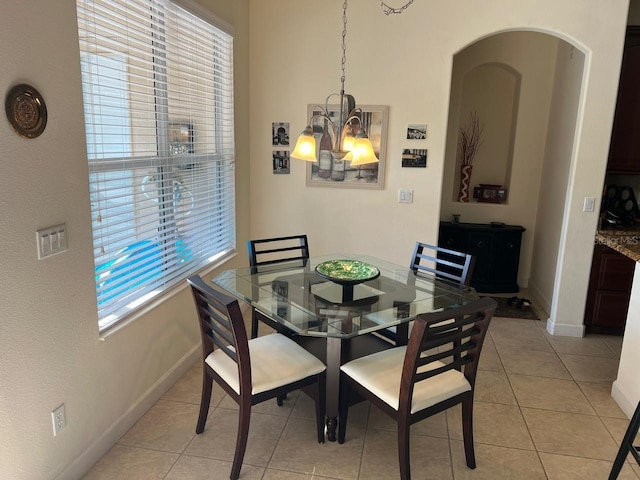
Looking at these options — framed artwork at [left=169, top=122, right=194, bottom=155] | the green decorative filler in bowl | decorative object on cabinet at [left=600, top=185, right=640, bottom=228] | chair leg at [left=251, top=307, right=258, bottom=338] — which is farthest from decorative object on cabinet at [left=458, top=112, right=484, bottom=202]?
framed artwork at [left=169, top=122, right=194, bottom=155]

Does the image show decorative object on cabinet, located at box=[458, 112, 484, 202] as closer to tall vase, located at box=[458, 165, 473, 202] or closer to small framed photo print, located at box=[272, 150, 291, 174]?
tall vase, located at box=[458, 165, 473, 202]

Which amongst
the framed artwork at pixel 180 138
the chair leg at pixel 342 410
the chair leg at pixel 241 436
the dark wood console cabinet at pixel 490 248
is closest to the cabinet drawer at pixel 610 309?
the dark wood console cabinet at pixel 490 248

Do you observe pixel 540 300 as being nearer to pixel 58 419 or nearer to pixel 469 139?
pixel 469 139

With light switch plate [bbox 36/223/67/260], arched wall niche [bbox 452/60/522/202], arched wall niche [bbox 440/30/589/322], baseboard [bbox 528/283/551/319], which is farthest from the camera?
arched wall niche [bbox 452/60/522/202]

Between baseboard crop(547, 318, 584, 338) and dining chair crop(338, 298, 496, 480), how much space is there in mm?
2063

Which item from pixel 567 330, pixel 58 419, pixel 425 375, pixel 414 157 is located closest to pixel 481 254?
pixel 567 330

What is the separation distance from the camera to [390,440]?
2.46 metres

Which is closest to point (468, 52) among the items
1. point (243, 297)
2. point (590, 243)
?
point (590, 243)

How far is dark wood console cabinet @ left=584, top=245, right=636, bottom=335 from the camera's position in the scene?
3744 millimetres

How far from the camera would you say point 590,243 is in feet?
12.1

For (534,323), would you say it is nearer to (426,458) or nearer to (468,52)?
(426,458)

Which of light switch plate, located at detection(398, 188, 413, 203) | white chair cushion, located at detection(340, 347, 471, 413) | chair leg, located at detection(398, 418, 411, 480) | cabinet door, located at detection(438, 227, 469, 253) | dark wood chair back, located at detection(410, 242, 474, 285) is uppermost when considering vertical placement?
light switch plate, located at detection(398, 188, 413, 203)

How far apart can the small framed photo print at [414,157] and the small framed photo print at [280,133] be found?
3.38ft

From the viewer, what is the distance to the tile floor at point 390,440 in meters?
2.22
